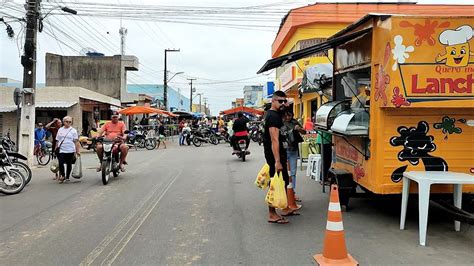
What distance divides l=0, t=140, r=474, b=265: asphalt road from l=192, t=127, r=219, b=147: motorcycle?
16938mm

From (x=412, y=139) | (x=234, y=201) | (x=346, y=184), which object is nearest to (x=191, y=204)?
(x=234, y=201)

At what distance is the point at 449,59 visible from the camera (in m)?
5.77

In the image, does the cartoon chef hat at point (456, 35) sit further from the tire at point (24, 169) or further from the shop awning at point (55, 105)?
the shop awning at point (55, 105)

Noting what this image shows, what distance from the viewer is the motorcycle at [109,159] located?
1043 cm

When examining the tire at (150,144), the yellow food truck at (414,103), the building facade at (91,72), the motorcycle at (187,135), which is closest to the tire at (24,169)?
the yellow food truck at (414,103)

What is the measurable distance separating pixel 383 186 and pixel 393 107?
3.67 ft

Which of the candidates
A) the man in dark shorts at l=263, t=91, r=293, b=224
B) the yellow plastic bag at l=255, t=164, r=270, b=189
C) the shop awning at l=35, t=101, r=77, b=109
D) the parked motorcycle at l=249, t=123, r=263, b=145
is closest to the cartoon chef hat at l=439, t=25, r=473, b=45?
the man in dark shorts at l=263, t=91, r=293, b=224

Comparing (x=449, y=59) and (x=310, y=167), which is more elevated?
(x=449, y=59)

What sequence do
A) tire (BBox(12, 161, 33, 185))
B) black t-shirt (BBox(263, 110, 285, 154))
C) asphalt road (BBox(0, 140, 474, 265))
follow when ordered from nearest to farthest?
asphalt road (BBox(0, 140, 474, 265)) < black t-shirt (BBox(263, 110, 285, 154)) < tire (BBox(12, 161, 33, 185))

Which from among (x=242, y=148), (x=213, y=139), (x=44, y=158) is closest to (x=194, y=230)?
(x=242, y=148)

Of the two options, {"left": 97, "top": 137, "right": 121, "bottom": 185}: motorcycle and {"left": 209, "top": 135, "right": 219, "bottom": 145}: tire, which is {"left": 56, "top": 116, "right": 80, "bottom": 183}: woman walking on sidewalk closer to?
{"left": 97, "top": 137, "right": 121, "bottom": 185}: motorcycle

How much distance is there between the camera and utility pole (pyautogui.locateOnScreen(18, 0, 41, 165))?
15.2 meters

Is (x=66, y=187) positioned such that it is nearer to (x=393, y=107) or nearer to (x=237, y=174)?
(x=237, y=174)

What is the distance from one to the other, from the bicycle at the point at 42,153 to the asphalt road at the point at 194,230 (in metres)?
7.36
